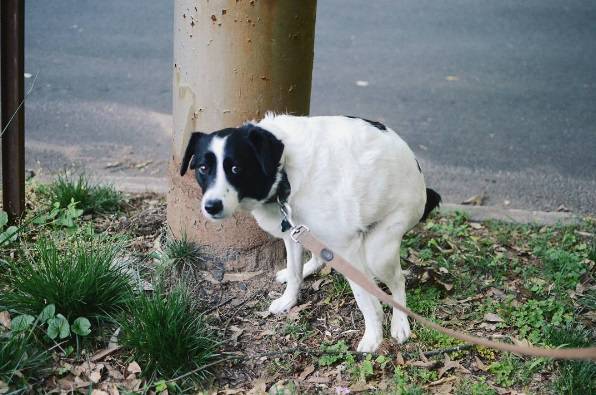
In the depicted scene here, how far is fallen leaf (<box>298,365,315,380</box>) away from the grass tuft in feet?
3.25

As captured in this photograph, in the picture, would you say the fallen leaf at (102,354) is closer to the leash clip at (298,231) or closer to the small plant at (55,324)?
the small plant at (55,324)

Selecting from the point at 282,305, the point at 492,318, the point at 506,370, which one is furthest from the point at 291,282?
the point at 506,370

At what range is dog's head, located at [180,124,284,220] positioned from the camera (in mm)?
3373

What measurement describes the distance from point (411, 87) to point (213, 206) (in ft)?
19.3

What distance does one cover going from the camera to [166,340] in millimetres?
3500

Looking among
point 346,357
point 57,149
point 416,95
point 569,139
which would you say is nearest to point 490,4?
point 416,95

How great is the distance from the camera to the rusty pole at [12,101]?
4523 mm

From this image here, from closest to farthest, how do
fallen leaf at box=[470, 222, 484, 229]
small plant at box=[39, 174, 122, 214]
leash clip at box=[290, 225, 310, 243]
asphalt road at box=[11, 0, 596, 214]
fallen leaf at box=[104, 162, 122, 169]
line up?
leash clip at box=[290, 225, 310, 243]
small plant at box=[39, 174, 122, 214]
fallen leaf at box=[470, 222, 484, 229]
fallen leaf at box=[104, 162, 122, 169]
asphalt road at box=[11, 0, 596, 214]

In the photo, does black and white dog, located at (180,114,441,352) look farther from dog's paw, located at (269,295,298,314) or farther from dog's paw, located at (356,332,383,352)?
dog's paw, located at (269,295,298,314)

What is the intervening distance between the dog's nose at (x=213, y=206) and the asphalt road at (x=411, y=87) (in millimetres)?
3222

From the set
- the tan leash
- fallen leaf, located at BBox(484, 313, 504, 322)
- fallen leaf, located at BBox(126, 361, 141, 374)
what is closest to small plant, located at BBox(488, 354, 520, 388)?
fallen leaf, located at BBox(484, 313, 504, 322)

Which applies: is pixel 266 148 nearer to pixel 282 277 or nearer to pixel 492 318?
pixel 282 277

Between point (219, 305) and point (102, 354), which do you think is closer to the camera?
point (102, 354)

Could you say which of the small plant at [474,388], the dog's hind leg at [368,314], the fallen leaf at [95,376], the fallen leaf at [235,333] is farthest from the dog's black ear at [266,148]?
the small plant at [474,388]
